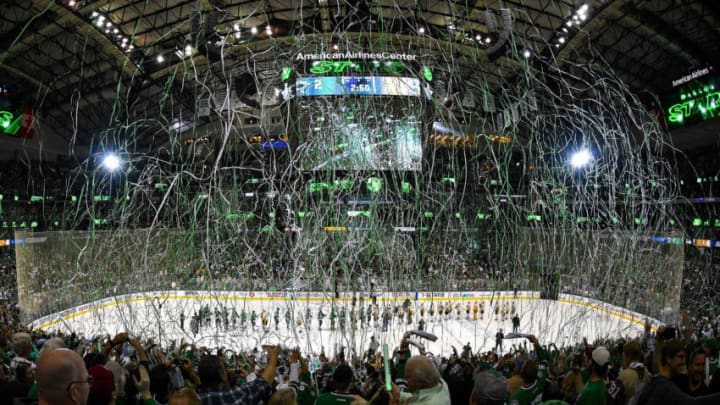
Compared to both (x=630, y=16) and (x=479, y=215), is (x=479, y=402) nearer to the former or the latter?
(x=630, y=16)

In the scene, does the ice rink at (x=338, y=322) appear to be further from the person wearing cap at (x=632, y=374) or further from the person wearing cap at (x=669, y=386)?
the person wearing cap at (x=669, y=386)

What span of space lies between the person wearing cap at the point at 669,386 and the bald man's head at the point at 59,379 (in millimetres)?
2660

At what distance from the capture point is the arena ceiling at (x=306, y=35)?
64.7 feet

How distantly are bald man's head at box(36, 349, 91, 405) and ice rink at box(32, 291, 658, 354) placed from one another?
12562 millimetres

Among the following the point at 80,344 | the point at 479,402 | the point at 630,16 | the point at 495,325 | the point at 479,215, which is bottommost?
the point at 495,325

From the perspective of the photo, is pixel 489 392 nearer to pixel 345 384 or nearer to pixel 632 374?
pixel 345 384

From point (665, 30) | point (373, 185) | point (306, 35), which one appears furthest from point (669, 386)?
point (665, 30)

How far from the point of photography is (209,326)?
19.2 meters

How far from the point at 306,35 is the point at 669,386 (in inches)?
787

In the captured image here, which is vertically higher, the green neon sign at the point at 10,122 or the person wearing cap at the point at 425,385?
the green neon sign at the point at 10,122

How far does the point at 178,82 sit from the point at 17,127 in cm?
977

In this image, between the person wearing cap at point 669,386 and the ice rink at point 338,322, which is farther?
the ice rink at point 338,322

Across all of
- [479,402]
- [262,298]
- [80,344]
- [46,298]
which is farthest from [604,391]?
[262,298]

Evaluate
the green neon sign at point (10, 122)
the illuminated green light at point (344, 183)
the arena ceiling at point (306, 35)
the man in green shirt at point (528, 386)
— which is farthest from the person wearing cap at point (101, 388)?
the green neon sign at point (10, 122)
